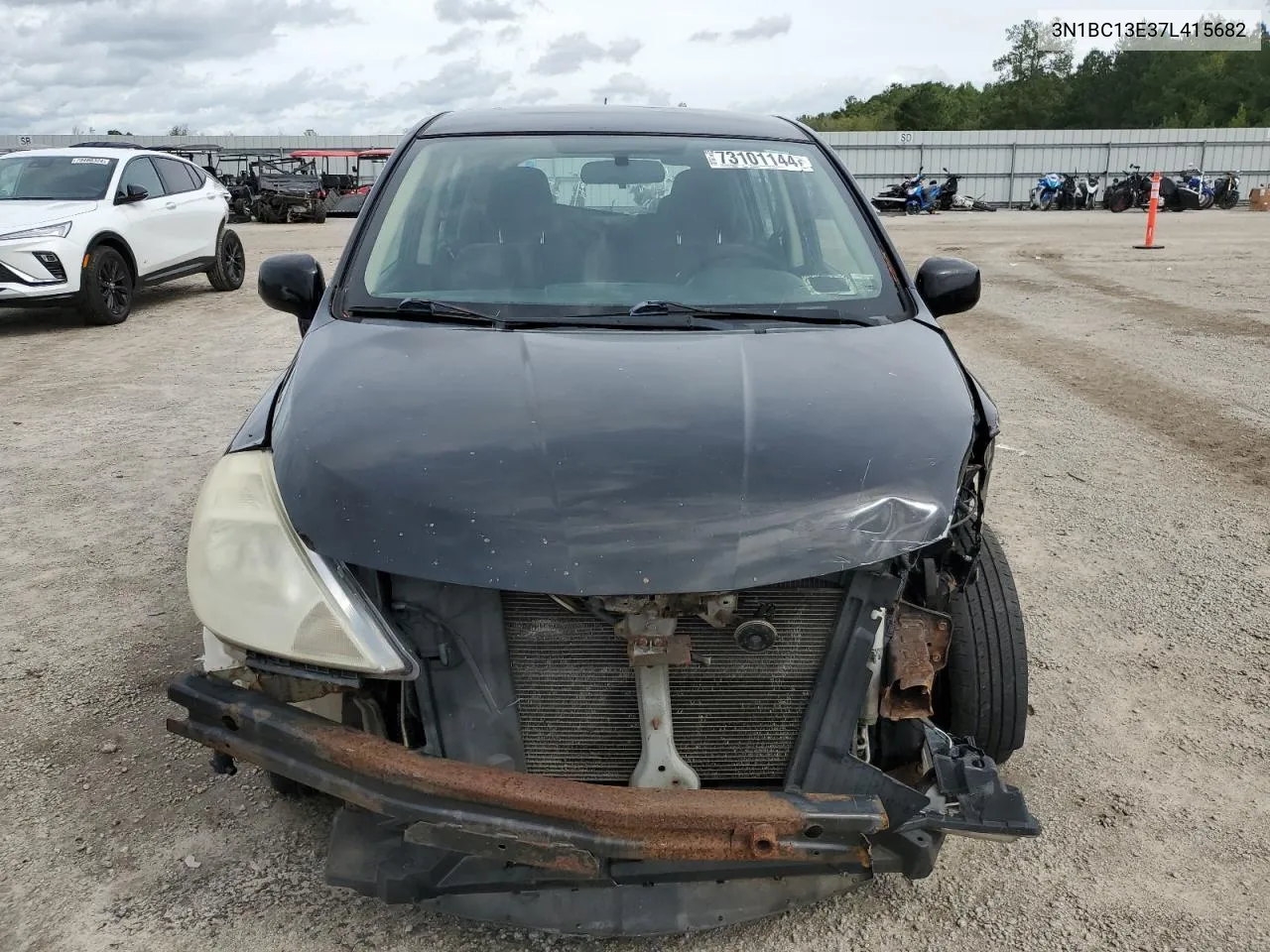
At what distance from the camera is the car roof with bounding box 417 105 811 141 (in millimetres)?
3471

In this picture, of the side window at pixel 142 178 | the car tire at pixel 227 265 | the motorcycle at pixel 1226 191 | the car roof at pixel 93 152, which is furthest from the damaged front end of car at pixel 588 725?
the motorcycle at pixel 1226 191

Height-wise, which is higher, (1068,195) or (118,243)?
(118,243)

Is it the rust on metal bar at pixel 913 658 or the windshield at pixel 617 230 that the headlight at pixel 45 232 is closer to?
the windshield at pixel 617 230

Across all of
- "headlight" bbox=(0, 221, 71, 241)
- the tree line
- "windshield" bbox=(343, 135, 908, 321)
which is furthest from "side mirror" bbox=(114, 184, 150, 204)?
the tree line

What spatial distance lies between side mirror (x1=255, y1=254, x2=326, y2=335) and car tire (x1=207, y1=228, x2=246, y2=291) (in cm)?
996

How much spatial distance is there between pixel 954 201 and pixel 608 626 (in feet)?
116

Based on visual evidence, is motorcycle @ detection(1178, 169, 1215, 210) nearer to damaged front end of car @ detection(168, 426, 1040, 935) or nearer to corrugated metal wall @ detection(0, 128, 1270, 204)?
corrugated metal wall @ detection(0, 128, 1270, 204)

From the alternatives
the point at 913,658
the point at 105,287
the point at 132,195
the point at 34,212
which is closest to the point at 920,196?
the point at 132,195

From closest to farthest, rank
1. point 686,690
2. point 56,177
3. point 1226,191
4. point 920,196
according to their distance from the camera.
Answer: point 686,690 → point 56,177 → point 920,196 → point 1226,191

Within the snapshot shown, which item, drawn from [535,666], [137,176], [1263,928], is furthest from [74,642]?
[137,176]

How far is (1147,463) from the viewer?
17.9 feet

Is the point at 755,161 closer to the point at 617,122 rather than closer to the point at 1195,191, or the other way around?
the point at 617,122

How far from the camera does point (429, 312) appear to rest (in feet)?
9.00

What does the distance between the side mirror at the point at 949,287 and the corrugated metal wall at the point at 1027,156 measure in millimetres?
36825
